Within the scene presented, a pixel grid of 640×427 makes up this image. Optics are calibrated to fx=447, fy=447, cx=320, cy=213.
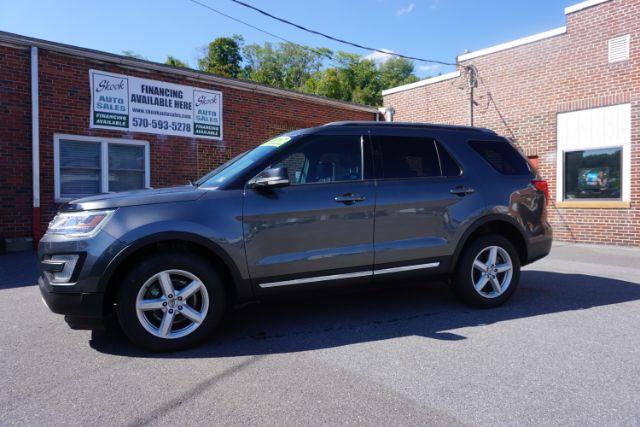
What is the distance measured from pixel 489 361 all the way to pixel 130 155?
921cm

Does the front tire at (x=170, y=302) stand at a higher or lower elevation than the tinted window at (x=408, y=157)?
lower

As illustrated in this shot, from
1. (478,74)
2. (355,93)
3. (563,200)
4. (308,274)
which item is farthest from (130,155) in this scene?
(355,93)

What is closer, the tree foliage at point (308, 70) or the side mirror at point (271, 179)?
the side mirror at point (271, 179)

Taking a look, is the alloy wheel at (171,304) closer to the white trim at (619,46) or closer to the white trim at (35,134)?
the white trim at (35,134)

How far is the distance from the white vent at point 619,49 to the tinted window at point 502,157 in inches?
286

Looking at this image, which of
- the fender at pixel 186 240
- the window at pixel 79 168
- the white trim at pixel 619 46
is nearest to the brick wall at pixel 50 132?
the window at pixel 79 168

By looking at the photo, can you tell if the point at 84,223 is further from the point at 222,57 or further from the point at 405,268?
the point at 222,57

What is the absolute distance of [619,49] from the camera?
33.0ft

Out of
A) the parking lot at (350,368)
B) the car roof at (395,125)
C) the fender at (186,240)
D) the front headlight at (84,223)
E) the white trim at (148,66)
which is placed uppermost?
the white trim at (148,66)

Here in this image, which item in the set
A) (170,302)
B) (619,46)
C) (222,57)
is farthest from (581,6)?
(222,57)

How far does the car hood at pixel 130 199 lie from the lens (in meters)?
3.45

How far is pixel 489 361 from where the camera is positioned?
329 cm

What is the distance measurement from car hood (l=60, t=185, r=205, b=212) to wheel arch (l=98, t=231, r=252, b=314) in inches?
11.4

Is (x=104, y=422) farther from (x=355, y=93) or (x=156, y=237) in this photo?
(x=355, y=93)
